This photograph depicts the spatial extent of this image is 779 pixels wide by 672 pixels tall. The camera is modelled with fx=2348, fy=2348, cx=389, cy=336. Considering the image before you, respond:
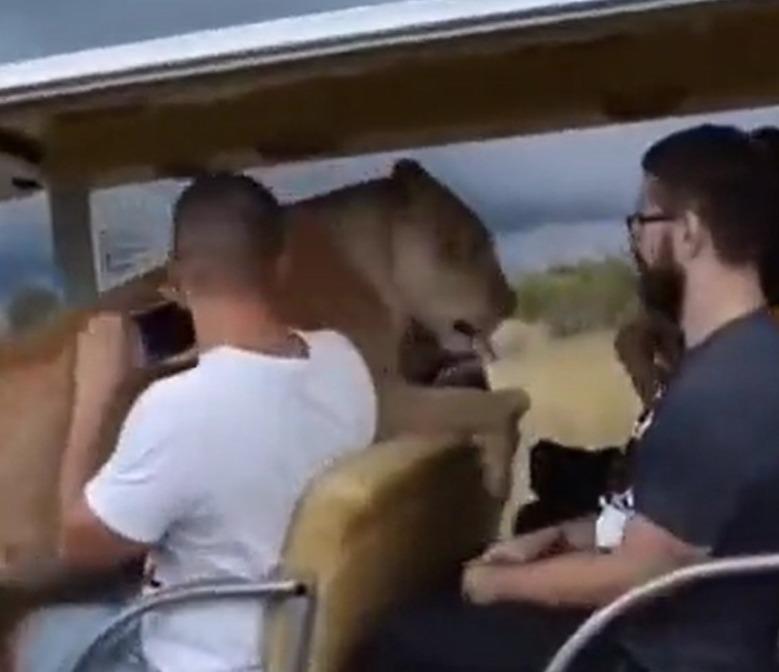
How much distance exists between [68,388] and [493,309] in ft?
1.30

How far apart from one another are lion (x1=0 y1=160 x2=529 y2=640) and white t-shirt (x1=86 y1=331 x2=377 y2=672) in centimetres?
3

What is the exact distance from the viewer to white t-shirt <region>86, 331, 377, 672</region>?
6.04 ft

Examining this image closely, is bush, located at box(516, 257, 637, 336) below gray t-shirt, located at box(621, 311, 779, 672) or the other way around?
the other way around

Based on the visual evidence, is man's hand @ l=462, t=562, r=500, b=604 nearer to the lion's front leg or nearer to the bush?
the lion's front leg

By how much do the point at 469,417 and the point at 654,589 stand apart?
247 mm

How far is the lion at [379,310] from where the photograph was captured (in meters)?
1.82

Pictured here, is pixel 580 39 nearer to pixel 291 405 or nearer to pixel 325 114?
pixel 325 114

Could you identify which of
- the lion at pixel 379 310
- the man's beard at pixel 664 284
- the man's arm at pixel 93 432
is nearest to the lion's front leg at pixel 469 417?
the lion at pixel 379 310

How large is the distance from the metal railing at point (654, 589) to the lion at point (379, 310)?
159mm

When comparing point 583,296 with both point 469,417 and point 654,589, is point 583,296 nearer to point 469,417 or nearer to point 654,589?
point 469,417

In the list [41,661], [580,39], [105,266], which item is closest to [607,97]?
[580,39]

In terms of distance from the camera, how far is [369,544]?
5.84 feet

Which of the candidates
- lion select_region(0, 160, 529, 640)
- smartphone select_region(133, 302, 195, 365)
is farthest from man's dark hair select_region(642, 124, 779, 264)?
smartphone select_region(133, 302, 195, 365)

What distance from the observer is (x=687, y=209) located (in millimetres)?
1708
